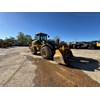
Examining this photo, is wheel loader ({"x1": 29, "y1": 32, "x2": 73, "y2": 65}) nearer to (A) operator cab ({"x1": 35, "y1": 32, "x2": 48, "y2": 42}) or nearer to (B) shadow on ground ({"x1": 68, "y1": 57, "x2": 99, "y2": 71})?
(A) operator cab ({"x1": 35, "y1": 32, "x2": 48, "y2": 42})

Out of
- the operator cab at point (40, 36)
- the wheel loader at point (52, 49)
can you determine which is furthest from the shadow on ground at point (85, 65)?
the operator cab at point (40, 36)

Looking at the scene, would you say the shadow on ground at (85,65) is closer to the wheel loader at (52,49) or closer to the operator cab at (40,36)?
the wheel loader at (52,49)

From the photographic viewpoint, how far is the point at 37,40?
10.5 meters

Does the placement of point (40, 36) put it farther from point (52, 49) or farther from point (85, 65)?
point (85, 65)

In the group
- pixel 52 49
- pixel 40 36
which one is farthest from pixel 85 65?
pixel 40 36

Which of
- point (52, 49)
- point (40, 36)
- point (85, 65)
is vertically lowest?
point (85, 65)

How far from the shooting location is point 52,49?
25.7 ft

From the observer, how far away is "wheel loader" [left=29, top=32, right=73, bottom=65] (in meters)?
6.18

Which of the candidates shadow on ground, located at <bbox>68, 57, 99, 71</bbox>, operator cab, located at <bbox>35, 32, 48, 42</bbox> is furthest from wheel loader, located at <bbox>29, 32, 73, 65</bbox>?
shadow on ground, located at <bbox>68, 57, 99, 71</bbox>

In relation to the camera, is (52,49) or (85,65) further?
(52,49)
